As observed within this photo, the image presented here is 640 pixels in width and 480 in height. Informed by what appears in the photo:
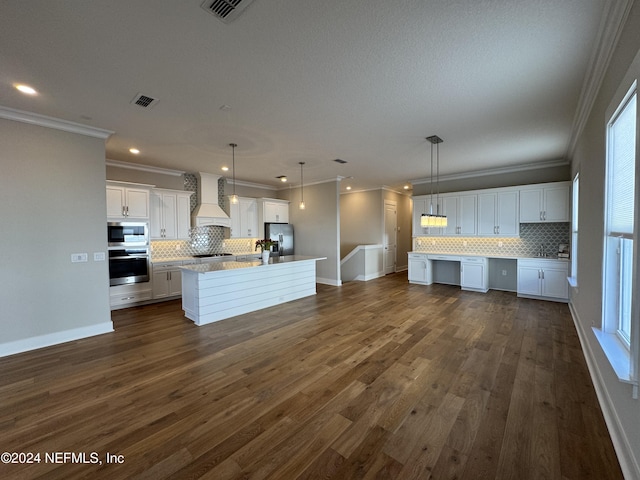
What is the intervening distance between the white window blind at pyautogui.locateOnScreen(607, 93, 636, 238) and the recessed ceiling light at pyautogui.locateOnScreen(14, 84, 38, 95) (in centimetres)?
517

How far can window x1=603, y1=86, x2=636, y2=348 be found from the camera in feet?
6.08

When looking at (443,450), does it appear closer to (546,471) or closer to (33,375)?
(546,471)

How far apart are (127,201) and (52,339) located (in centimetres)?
275

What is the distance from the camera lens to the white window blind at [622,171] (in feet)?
5.94

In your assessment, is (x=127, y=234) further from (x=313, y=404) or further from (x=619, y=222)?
(x=619, y=222)

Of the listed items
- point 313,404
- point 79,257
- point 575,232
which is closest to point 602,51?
point 575,232

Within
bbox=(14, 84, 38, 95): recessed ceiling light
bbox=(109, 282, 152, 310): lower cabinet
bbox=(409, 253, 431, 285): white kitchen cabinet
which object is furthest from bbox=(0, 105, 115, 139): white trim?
bbox=(409, 253, 431, 285): white kitchen cabinet

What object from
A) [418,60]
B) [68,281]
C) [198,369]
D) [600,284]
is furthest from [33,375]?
[600,284]

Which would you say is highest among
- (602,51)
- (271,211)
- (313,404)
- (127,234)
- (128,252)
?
(602,51)

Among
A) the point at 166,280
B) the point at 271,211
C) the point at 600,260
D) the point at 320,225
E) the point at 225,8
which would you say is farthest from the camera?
the point at 271,211

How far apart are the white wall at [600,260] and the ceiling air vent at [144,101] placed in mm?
4046

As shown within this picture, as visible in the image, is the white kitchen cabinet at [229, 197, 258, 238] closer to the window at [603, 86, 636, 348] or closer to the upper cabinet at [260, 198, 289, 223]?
the upper cabinet at [260, 198, 289, 223]

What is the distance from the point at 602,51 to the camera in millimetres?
2135

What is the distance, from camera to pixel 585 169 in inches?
133
